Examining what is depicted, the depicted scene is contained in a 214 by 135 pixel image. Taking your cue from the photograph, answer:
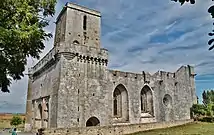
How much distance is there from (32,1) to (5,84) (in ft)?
15.1

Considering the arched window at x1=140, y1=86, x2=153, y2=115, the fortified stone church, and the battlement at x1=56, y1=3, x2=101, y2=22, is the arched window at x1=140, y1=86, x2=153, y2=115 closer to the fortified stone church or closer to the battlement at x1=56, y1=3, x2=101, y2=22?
the fortified stone church

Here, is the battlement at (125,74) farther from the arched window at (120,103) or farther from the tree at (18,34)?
the tree at (18,34)

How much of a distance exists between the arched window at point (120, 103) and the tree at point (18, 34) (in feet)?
67.0

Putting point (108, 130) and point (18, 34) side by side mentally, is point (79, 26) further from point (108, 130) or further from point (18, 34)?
point (18, 34)

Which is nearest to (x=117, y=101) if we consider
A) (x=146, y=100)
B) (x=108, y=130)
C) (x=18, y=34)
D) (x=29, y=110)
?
(x=146, y=100)

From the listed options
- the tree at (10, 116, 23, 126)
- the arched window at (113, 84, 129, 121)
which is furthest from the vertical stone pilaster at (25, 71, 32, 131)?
the arched window at (113, 84, 129, 121)

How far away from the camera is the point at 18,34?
33.7 ft

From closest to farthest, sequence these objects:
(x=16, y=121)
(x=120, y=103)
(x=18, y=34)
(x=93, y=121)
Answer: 1. (x=18, y=34)
2. (x=93, y=121)
3. (x=120, y=103)
4. (x=16, y=121)

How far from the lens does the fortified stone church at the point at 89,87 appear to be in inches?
1024

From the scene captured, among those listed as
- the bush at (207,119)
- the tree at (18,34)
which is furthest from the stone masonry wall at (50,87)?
the bush at (207,119)

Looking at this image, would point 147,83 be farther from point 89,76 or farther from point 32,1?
point 32,1

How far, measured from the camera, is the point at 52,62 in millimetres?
28438

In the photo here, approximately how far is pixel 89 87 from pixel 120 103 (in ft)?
21.6

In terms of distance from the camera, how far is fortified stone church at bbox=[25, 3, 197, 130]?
26.0 m
